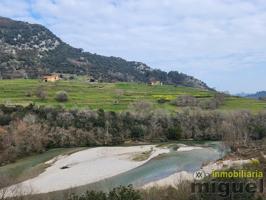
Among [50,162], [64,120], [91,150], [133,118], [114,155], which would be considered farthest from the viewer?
Result: [133,118]

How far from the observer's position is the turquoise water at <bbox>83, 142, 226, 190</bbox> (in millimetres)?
50406

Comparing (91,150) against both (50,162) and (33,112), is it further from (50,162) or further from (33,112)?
(33,112)

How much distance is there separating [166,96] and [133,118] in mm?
33545

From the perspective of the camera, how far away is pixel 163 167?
5959 centimetres

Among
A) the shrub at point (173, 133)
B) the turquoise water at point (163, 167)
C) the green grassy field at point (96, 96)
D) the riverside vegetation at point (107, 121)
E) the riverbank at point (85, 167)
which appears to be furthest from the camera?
the green grassy field at point (96, 96)

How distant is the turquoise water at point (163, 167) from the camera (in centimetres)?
5041

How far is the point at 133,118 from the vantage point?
343 ft

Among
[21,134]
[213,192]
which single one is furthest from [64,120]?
[213,192]
